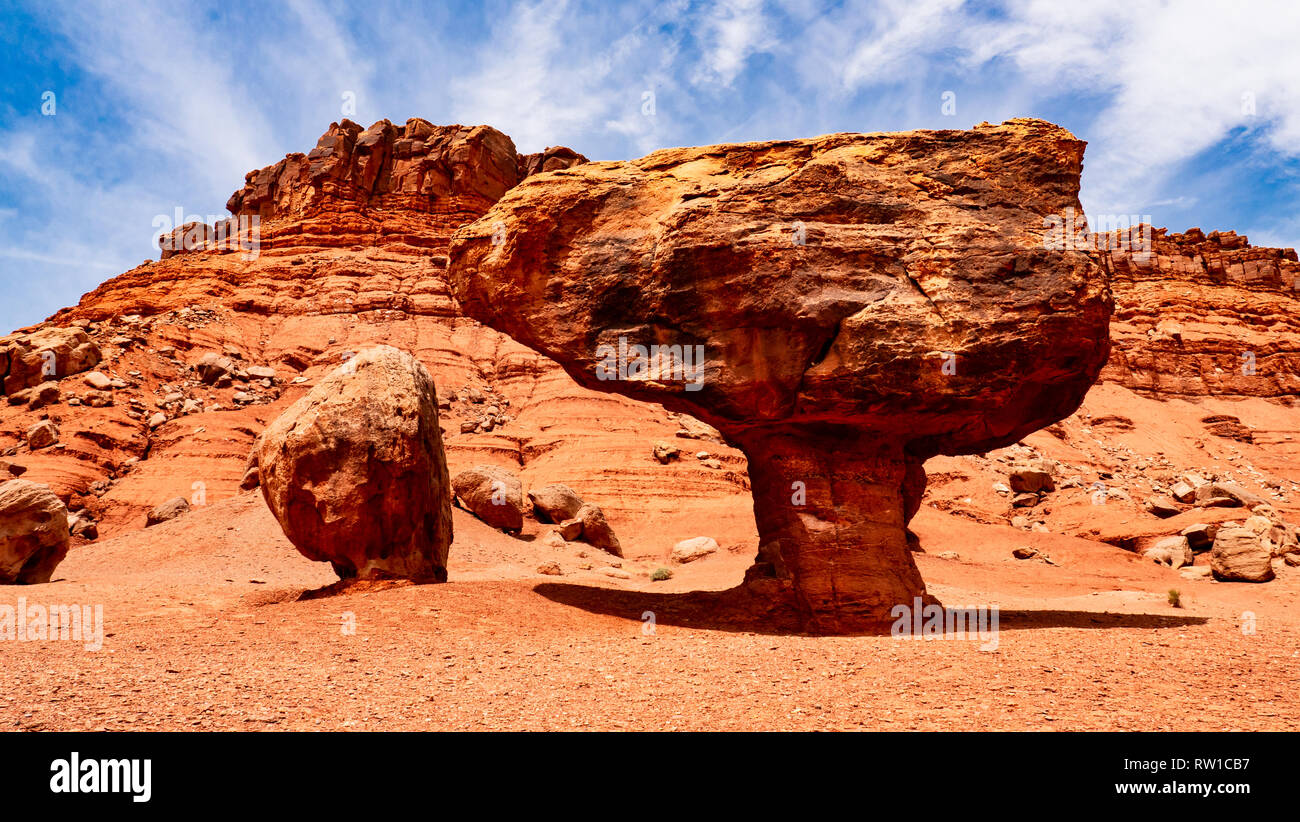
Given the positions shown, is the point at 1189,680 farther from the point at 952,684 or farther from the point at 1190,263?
the point at 1190,263

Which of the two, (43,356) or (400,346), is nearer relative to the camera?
(43,356)

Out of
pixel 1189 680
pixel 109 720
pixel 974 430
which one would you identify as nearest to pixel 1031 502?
pixel 974 430

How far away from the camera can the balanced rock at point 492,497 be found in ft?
75.0

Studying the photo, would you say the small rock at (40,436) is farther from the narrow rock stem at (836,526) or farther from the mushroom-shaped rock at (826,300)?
the narrow rock stem at (836,526)

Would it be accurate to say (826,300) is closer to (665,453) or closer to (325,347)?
(665,453)

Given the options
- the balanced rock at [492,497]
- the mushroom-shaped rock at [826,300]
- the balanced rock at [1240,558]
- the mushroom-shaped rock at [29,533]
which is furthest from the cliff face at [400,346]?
the mushroom-shaped rock at [29,533]

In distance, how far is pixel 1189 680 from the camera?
20.0 ft

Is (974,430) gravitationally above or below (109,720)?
above

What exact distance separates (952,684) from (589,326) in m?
5.98

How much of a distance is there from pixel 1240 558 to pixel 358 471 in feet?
71.6

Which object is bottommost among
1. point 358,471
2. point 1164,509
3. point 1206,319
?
point 1164,509

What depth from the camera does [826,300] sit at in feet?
31.0

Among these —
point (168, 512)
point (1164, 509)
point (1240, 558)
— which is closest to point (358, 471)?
point (168, 512)

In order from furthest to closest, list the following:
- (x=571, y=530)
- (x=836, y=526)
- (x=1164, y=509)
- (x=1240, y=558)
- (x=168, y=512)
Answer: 1. (x=1164, y=509)
2. (x=571, y=530)
3. (x=168, y=512)
4. (x=1240, y=558)
5. (x=836, y=526)
